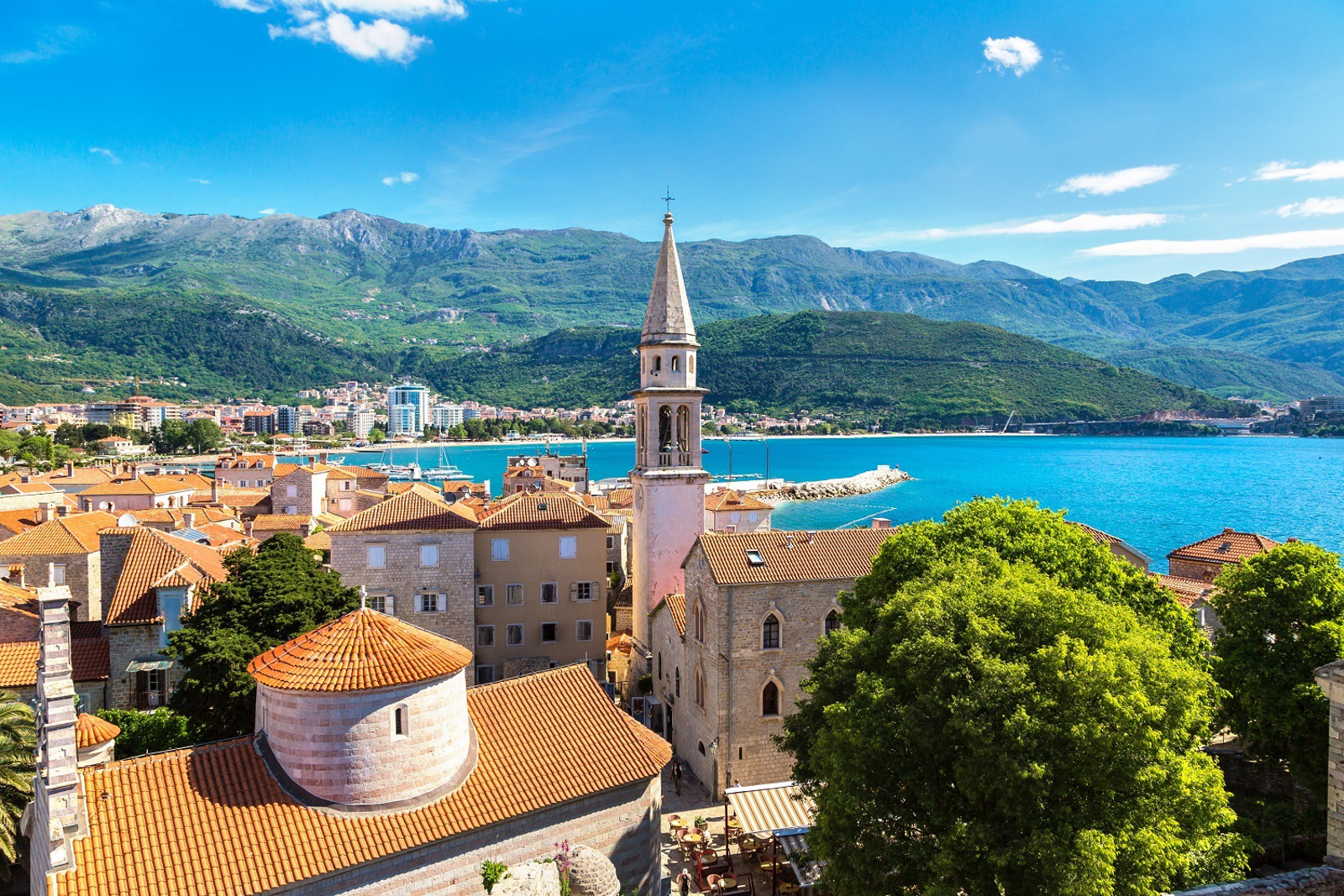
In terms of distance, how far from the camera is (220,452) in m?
170

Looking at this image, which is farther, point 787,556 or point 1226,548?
point 1226,548

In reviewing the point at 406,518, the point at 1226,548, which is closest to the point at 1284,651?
the point at 1226,548

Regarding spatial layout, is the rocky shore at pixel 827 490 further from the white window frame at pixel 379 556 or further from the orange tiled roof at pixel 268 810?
the orange tiled roof at pixel 268 810

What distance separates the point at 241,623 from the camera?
22.3m

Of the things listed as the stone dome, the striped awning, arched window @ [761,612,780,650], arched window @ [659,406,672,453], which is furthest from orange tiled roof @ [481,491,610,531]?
the stone dome

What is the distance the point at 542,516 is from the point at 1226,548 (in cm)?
3131

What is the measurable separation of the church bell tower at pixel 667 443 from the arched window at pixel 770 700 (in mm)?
7030

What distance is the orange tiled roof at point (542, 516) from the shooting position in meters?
32.2

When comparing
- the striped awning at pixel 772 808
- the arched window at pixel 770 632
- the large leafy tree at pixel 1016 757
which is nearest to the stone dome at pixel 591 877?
the large leafy tree at pixel 1016 757

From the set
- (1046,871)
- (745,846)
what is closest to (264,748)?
(745,846)

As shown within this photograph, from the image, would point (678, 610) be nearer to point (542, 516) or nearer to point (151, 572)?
point (542, 516)

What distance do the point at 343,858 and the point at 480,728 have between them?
3.52 meters

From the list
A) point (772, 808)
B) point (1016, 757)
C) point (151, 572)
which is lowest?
point (772, 808)

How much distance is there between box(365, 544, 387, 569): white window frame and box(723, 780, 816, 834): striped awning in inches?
651
